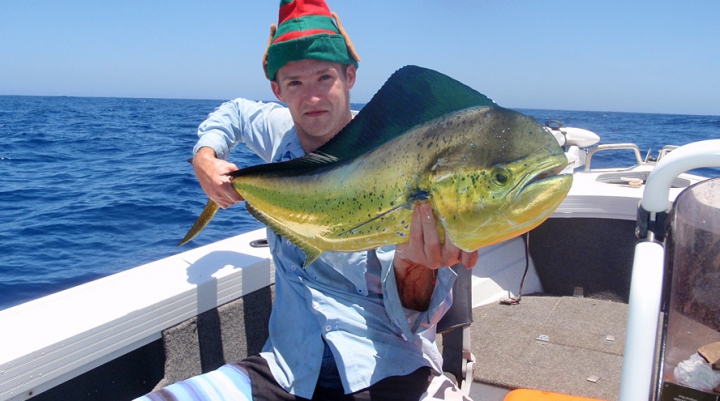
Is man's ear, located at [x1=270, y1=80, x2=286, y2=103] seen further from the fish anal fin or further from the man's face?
the fish anal fin

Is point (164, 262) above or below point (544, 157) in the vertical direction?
below

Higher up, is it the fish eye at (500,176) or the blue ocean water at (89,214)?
the fish eye at (500,176)

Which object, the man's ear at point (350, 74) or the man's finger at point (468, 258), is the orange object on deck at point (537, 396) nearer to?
the man's finger at point (468, 258)

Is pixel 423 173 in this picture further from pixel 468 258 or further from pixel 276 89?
pixel 276 89

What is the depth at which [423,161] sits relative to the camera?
51.3 inches

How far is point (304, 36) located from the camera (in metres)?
2.00

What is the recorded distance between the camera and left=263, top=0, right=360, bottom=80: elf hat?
6.59 feet

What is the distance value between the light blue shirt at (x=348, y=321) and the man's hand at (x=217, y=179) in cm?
37

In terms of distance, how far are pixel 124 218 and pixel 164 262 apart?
250 inches

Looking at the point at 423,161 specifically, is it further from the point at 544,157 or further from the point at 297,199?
the point at 297,199

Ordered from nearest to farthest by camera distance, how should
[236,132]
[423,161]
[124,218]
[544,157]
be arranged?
1. [544,157]
2. [423,161]
3. [236,132]
4. [124,218]

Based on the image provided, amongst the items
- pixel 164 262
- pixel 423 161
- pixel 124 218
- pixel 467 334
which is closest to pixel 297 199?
pixel 423 161

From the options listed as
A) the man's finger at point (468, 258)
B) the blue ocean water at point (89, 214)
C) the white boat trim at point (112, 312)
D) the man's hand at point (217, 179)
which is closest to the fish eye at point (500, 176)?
the man's finger at point (468, 258)

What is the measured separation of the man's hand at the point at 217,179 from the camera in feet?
6.42
